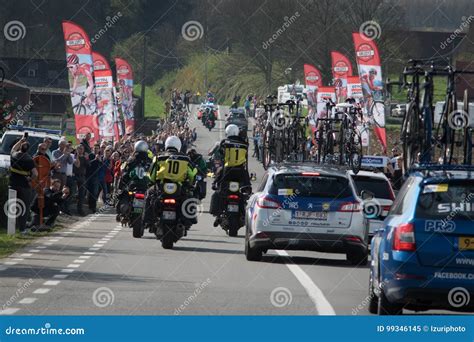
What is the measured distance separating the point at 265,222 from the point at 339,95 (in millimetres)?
39167

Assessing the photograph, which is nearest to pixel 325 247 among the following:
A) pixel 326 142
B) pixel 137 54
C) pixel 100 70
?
pixel 326 142

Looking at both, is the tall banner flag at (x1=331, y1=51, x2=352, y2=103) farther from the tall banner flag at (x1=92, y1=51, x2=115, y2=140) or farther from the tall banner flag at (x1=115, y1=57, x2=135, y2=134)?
the tall banner flag at (x1=115, y1=57, x2=135, y2=134)

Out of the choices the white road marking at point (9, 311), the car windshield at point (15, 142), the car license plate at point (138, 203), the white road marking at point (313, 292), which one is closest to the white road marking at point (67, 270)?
the white road marking at point (313, 292)

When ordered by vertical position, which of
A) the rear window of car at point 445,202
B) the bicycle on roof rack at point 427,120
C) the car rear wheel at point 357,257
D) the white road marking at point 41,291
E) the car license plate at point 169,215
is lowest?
the car rear wheel at point 357,257

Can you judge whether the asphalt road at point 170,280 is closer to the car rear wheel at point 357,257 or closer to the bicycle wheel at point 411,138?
the car rear wheel at point 357,257

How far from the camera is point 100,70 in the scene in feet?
182

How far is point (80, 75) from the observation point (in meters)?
50.4

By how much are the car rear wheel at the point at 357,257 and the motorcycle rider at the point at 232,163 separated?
632 centimetres

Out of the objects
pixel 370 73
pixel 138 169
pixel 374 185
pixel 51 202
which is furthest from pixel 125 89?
pixel 374 185

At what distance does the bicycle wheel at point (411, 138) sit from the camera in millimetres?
21828

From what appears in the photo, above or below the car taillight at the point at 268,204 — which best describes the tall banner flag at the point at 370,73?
above

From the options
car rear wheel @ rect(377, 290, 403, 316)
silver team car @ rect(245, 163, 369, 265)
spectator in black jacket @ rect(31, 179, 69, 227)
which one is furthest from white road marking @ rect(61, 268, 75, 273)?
spectator in black jacket @ rect(31, 179, 69, 227)

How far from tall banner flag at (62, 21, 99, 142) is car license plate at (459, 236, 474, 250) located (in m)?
35.6

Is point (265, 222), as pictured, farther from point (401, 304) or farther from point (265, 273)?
point (401, 304)
